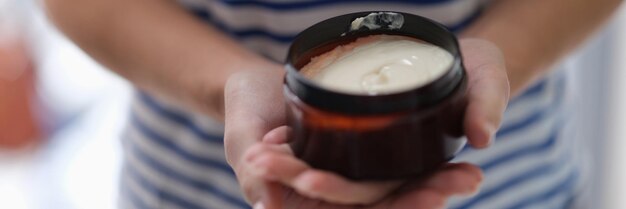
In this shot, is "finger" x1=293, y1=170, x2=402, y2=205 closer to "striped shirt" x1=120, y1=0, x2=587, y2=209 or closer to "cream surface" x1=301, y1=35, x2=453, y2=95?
"cream surface" x1=301, y1=35, x2=453, y2=95

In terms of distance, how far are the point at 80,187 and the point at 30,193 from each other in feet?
0.29

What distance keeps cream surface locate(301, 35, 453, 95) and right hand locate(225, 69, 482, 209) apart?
0.05 metres

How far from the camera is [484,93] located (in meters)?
0.52

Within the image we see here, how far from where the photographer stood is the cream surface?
1.63 ft

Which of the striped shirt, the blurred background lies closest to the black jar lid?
the striped shirt

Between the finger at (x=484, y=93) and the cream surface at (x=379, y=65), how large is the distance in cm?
3

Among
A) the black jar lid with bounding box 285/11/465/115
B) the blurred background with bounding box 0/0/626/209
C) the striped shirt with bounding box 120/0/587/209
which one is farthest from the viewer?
the blurred background with bounding box 0/0/626/209

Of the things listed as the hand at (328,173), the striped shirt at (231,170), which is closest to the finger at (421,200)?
the hand at (328,173)

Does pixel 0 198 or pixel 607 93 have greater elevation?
pixel 607 93

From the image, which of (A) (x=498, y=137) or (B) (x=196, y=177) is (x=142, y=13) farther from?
(A) (x=498, y=137)

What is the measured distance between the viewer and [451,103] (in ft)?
1.60

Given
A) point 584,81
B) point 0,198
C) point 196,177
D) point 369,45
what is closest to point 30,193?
point 0,198

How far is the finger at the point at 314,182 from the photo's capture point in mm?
479

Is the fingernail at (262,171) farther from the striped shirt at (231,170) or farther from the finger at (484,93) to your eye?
the striped shirt at (231,170)
